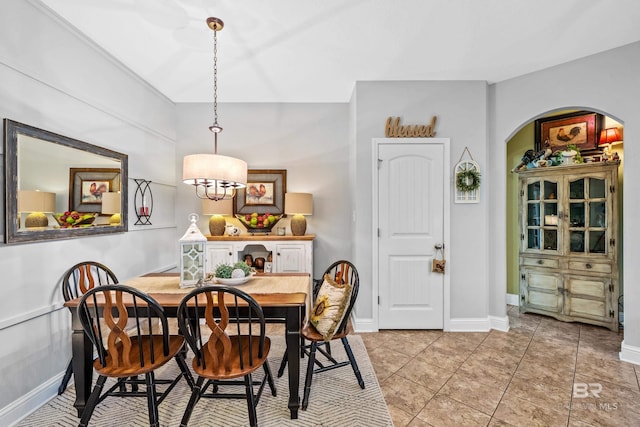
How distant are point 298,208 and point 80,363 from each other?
7.74 feet

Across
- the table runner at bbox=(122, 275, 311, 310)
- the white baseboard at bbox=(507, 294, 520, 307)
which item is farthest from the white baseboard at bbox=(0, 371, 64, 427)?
the white baseboard at bbox=(507, 294, 520, 307)

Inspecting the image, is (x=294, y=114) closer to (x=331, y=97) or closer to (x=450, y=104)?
(x=331, y=97)

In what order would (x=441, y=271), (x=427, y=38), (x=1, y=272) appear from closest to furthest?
(x=1, y=272) → (x=427, y=38) → (x=441, y=271)

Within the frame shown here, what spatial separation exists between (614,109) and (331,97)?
109 inches

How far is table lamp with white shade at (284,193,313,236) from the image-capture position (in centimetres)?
354

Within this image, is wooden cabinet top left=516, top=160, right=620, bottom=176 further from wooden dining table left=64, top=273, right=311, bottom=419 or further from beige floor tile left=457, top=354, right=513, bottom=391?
wooden dining table left=64, top=273, right=311, bottom=419

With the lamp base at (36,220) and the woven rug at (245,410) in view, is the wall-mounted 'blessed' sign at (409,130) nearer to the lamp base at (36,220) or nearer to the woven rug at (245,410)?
the woven rug at (245,410)

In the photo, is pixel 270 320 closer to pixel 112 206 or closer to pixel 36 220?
pixel 36 220

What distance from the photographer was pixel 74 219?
7.42 feet

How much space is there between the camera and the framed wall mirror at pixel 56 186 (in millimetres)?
1801

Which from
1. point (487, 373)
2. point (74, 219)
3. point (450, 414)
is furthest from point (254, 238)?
point (487, 373)

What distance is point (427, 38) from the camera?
2434mm

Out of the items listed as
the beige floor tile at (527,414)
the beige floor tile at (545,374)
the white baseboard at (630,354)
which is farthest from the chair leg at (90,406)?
the white baseboard at (630,354)

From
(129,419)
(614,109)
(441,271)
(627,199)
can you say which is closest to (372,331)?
(441,271)
